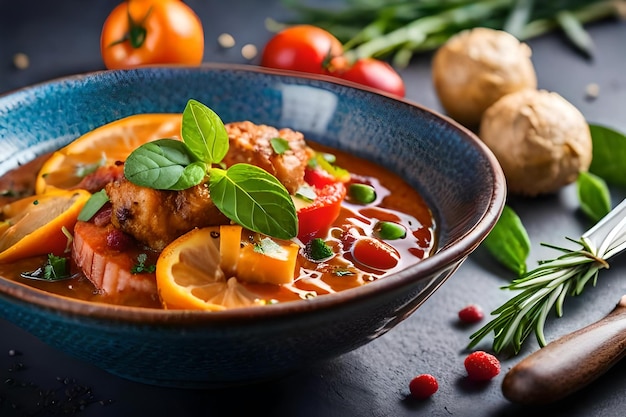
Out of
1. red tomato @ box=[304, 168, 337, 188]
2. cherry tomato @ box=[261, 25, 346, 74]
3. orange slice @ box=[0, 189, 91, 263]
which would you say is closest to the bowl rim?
orange slice @ box=[0, 189, 91, 263]

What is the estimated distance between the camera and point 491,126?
459 cm

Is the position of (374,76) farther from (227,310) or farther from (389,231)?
(227,310)

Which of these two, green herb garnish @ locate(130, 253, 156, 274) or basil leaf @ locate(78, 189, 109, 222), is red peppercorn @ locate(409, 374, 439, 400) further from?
basil leaf @ locate(78, 189, 109, 222)

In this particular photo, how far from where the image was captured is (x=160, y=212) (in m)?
2.91

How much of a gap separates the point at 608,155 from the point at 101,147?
9.03ft

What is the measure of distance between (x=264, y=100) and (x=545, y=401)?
6.95 feet

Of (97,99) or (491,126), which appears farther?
(491,126)

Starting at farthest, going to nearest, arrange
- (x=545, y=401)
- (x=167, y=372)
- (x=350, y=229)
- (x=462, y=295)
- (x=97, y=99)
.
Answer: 1. (x=97, y=99)
2. (x=462, y=295)
3. (x=350, y=229)
4. (x=545, y=401)
5. (x=167, y=372)

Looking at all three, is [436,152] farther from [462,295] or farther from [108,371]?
[108,371]

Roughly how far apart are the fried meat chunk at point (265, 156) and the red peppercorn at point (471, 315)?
2.91ft

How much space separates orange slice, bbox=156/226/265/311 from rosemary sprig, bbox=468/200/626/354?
3.49ft

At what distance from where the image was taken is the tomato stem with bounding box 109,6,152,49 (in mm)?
5227

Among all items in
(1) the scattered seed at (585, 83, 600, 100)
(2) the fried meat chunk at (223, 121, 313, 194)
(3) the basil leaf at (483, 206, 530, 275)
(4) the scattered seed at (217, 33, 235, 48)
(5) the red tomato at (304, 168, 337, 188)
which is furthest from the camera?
(4) the scattered seed at (217, 33, 235, 48)

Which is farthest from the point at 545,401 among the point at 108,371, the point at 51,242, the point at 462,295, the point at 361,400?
the point at 51,242
